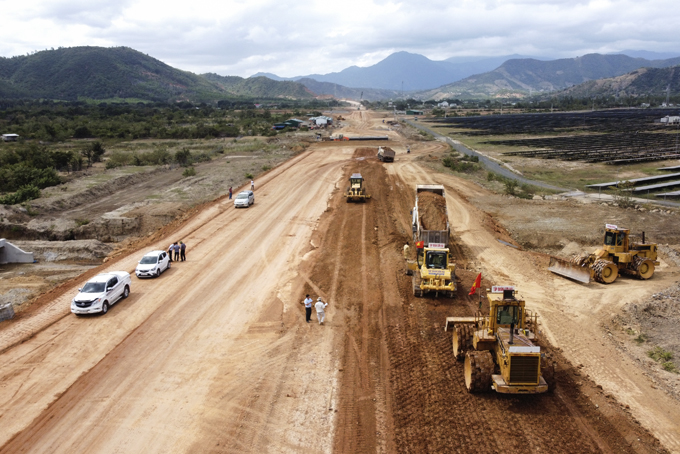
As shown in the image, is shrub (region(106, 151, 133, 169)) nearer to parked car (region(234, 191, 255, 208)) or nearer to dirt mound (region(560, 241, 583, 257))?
parked car (region(234, 191, 255, 208))

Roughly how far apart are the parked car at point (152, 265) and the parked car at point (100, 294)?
2.51 metres

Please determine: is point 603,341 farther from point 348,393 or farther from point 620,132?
point 620,132

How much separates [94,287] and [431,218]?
740 inches

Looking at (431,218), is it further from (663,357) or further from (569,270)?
(663,357)

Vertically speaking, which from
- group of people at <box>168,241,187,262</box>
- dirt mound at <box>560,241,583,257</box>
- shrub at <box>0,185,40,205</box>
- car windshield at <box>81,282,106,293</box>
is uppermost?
shrub at <box>0,185,40,205</box>

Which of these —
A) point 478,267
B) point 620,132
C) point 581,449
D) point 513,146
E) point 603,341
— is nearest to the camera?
point 581,449

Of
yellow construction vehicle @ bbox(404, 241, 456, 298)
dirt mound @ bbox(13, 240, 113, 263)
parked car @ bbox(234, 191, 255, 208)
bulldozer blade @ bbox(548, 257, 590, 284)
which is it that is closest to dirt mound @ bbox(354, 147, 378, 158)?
parked car @ bbox(234, 191, 255, 208)

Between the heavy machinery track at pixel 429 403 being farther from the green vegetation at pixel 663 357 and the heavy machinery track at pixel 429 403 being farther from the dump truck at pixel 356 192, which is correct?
the dump truck at pixel 356 192

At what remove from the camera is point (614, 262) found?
26766 mm

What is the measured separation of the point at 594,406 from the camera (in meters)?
14.7

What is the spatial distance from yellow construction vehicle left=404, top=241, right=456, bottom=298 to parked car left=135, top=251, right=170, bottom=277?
14.9 m

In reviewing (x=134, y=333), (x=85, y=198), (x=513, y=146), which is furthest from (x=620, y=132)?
(x=134, y=333)

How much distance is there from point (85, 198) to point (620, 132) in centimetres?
11634

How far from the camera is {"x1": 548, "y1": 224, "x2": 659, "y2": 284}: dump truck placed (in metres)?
26.0
